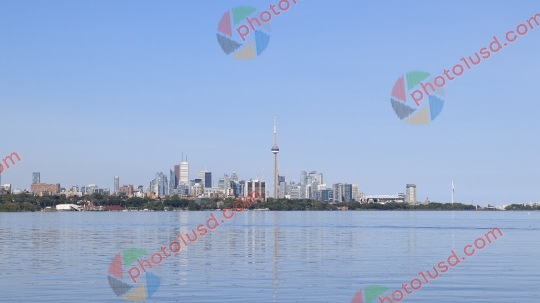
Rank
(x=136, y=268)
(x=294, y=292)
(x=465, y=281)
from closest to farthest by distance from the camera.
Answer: (x=294, y=292)
(x=465, y=281)
(x=136, y=268)

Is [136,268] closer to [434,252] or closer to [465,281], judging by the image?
[465,281]

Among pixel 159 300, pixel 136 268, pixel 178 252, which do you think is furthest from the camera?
pixel 178 252

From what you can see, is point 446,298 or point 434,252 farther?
point 434,252

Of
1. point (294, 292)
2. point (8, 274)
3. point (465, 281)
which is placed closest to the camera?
point (294, 292)

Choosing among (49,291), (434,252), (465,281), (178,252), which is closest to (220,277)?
(49,291)

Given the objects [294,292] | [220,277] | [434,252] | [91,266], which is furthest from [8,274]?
[434,252]

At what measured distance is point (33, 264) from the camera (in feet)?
141

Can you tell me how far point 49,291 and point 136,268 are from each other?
9515 millimetres

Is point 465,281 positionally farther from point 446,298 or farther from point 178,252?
point 178,252

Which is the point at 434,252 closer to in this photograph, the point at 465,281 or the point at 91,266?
the point at 465,281

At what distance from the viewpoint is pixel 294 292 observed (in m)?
31.5

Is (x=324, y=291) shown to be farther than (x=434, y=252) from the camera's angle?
No

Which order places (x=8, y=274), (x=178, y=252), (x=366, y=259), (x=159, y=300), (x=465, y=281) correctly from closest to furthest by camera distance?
(x=159, y=300), (x=465, y=281), (x=8, y=274), (x=366, y=259), (x=178, y=252)

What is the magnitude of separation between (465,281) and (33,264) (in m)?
22.9
